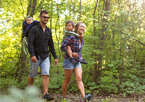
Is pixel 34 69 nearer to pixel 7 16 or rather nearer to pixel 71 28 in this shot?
pixel 71 28

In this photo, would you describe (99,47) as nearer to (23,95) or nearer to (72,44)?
(72,44)

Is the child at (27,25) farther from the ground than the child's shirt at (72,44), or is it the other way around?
the child at (27,25)

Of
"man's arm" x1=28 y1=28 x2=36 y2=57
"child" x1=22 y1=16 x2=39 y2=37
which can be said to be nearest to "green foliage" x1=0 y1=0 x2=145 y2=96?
"child" x1=22 y1=16 x2=39 y2=37

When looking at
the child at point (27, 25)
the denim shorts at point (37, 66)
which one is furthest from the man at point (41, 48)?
the child at point (27, 25)

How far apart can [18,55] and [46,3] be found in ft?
10.0

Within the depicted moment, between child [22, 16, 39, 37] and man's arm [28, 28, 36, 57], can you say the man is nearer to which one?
man's arm [28, 28, 36, 57]

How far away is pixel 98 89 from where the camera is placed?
695 cm

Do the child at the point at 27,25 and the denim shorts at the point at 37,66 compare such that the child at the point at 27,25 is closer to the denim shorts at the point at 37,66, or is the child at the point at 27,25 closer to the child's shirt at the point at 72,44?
the denim shorts at the point at 37,66

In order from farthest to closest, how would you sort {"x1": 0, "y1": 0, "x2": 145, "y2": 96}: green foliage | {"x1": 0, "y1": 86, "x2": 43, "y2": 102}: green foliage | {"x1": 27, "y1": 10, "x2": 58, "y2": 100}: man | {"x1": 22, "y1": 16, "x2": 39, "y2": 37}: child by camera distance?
{"x1": 0, "y1": 0, "x2": 145, "y2": 96}: green foliage → {"x1": 22, "y1": 16, "x2": 39, "y2": 37}: child → {"x1": 27, "y1": 10, "x2": 58, "y2": 100}: man → {"x1": 0, "y1": 86, "x2": 43, "y2": 102}: green foliage

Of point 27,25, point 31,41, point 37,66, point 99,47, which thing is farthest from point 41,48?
point 99,47

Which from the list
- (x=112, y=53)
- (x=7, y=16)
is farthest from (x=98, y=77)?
(x=7, y=16)

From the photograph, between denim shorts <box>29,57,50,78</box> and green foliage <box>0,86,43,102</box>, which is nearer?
green foliage <box>0,86,43,102</box>

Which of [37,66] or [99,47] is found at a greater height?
[99,47]

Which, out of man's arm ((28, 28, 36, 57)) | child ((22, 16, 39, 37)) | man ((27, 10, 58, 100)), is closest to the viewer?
man's arm ((28, 28, 36, 57))
